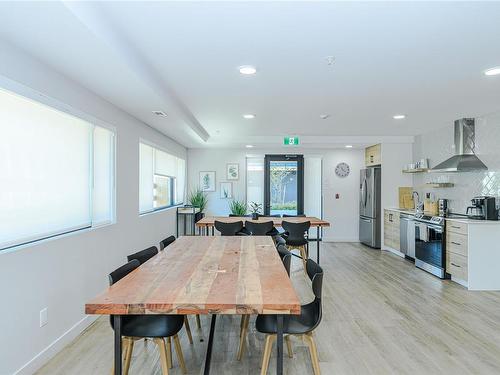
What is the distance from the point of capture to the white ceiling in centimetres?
204

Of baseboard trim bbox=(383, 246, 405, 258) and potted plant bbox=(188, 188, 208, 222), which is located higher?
potted plant bbox=(188, 188, 208, 222)

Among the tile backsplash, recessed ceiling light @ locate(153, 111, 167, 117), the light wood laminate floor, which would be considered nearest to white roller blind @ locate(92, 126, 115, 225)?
recessed ceiling light @ locate(153, 111, 167, 117)

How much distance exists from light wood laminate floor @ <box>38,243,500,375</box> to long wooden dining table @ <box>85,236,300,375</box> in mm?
453

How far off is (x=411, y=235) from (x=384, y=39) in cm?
435

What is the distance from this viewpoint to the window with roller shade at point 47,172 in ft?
7.46

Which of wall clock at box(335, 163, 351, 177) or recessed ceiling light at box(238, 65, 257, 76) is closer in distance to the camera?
recessed ceiling light at box(238, 65, 257, 76)

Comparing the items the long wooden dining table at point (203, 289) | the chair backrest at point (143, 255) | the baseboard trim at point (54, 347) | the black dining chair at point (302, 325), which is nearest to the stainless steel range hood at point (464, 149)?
the long wooden dining table at point (203, 289)

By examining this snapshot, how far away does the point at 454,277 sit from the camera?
15.7 feet

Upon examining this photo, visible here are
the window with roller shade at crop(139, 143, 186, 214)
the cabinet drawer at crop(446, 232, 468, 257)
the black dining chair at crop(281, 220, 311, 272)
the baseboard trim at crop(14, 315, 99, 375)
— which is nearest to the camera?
the baseboard trim at crop(14, 315, 99, 375)

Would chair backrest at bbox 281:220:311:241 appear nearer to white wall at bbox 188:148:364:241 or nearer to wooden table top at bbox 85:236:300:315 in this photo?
wooden table top at bbox 85:236:300:315

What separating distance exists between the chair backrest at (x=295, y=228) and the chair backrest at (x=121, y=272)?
3014 mm

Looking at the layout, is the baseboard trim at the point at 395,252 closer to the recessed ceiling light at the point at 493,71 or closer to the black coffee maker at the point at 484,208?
the black coffee maker at the point at 484,208

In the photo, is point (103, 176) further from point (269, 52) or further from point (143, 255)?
point (269, 52)

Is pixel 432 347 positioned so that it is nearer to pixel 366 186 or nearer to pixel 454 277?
pixel 454 277
